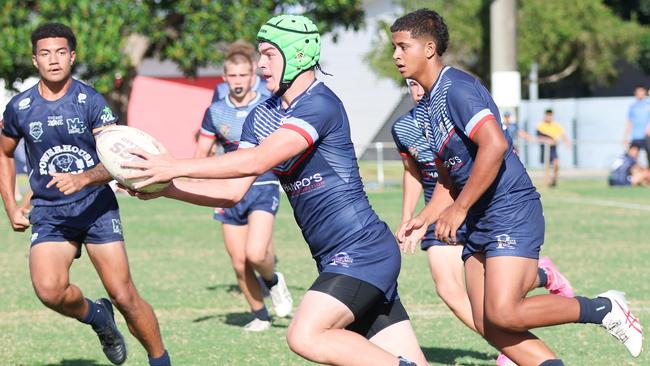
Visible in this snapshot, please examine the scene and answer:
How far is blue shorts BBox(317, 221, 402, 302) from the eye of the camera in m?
5.78

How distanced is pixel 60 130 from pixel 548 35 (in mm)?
35546

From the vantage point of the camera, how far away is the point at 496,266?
632 cm

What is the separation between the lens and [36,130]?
25.0ft

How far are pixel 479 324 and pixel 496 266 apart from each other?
0.47 m

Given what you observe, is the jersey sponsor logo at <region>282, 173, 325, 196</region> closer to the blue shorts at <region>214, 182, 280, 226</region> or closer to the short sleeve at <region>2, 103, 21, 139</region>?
the short sleeve at <region>2, 103, 21, 139</region>

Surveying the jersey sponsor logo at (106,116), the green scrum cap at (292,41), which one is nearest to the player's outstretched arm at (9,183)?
the jersey sponsor logo at (106,116)

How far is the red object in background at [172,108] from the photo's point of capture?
45.6 meters

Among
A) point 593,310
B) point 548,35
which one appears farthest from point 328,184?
point 548,35

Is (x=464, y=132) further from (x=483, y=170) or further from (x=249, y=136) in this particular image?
(x=249, y=136)

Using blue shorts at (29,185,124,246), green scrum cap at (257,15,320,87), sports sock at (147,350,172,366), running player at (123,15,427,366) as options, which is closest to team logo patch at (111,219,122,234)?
blue shorts at (29,185,124,246)

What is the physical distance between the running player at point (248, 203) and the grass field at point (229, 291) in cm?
28

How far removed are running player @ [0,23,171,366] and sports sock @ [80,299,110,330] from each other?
20 mm

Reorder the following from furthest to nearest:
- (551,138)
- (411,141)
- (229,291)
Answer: (551,138)
(229,291)
(411,141)

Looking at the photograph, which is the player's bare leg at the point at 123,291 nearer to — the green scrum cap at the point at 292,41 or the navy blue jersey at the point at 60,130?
the navy blue jersey at the point at 60,130
